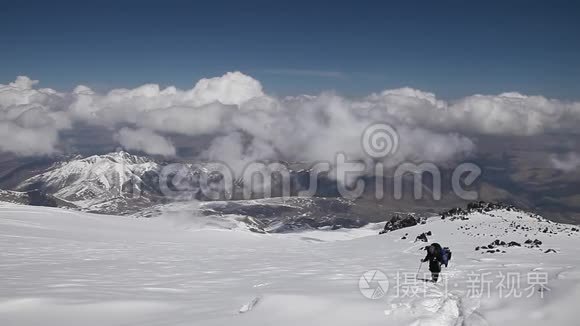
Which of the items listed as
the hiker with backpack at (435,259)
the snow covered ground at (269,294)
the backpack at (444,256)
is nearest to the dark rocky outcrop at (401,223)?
the snow covered ground at (269,294)

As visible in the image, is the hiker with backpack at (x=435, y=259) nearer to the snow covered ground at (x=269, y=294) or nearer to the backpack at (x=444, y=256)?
the backpack at (x=444, y=256)

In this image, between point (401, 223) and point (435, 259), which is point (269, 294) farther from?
point (401, 223)

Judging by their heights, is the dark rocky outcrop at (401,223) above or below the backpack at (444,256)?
below

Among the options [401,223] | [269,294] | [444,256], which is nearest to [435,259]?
[444,256]

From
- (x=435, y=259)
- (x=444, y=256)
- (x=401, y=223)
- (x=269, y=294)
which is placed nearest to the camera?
(x=269, y=294)

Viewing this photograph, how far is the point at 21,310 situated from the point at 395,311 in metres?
8.97

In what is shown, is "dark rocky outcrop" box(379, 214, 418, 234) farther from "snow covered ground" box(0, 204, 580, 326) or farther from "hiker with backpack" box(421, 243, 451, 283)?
"hiker with backpack" box(421, 243, 451, 283)

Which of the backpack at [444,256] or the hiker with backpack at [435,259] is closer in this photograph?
the hiker with backpack at [435,259]

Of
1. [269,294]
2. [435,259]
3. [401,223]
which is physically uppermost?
[435,259]

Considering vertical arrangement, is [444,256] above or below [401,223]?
above

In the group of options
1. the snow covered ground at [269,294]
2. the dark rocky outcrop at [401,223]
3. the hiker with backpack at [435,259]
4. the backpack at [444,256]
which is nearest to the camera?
the snow covered ground at [269,294]

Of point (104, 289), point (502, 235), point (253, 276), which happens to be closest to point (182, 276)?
point (253, 276)

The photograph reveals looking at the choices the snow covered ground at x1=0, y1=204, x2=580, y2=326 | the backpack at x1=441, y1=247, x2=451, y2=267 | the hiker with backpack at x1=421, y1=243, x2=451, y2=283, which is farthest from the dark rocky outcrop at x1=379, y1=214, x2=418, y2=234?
the hiker with backpack at x1=421, y1=243, x2=451, y2=283

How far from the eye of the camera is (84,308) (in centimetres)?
943
